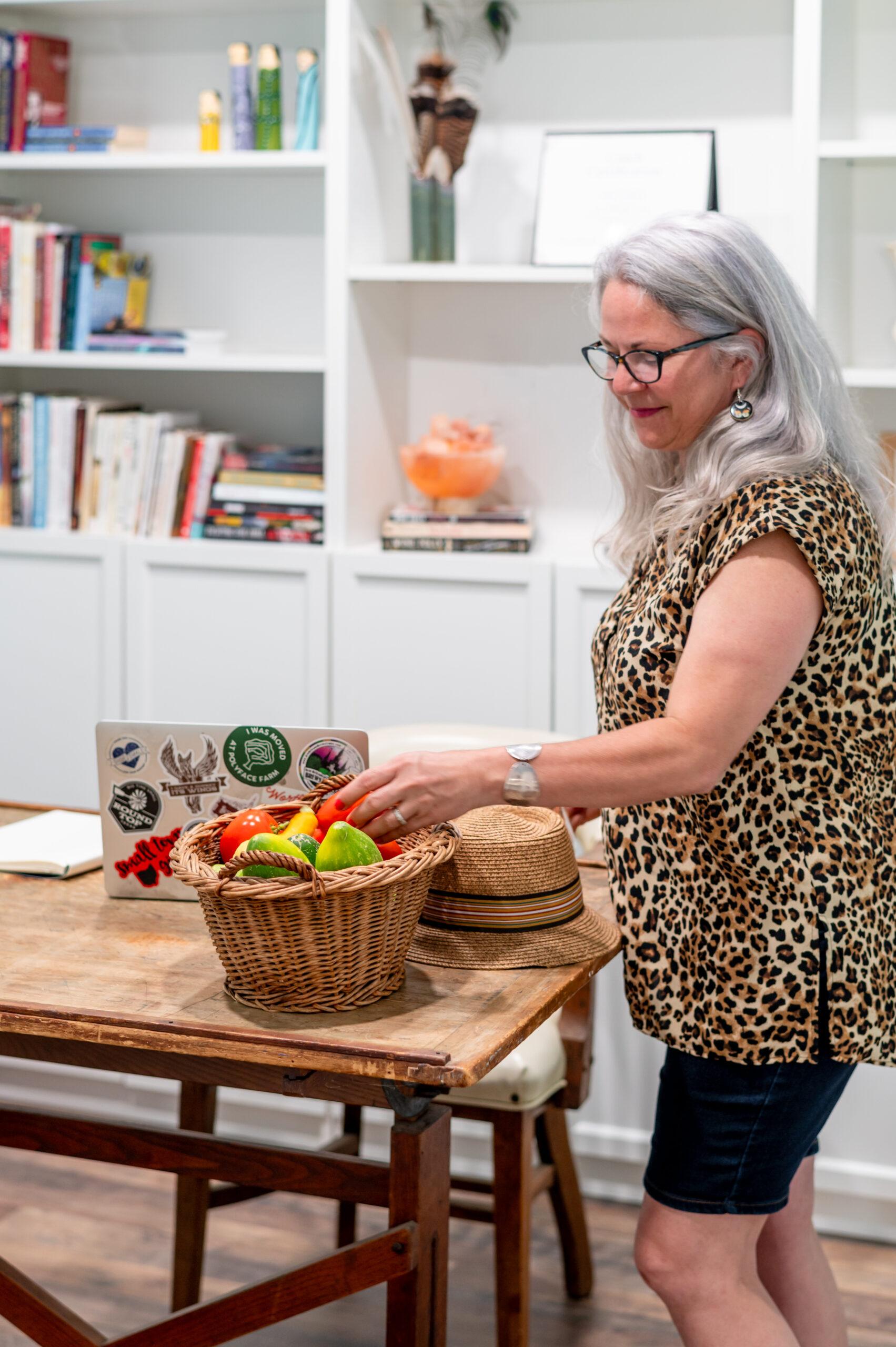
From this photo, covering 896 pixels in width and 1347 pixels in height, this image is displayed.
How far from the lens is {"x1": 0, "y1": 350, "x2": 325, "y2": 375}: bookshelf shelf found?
2.87 metres

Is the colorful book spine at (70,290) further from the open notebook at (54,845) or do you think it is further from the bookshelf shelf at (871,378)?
the bookshelf shelf at (871,378)

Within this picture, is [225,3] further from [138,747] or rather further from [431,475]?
[138,747]

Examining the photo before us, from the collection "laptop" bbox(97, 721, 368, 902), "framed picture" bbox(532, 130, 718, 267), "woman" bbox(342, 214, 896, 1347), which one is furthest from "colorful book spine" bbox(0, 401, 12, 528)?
"woman" bbox(342, 214, 896, 1347)

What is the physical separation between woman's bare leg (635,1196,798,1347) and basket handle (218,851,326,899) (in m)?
0.59

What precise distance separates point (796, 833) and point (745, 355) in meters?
0.50

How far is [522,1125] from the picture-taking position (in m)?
2.13

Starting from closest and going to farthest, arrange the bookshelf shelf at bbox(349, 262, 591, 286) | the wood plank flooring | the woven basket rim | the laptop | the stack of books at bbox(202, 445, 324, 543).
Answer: the woven basket rim
the laptop
the wood plank flooring
the bookshelf shelf at bbox(349, 262, 591, 286)
the stack of books at bbox(202, 445, 324, 543)

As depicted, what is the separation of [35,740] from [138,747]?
155 centimetres

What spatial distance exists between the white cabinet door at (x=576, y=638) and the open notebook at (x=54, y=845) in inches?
39.5

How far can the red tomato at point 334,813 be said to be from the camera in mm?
1422

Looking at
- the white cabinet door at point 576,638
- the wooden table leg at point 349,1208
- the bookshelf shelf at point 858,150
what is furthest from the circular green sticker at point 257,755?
the bookshelf shelf at point 858,150

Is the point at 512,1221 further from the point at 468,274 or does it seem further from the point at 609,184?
the point at 609,184

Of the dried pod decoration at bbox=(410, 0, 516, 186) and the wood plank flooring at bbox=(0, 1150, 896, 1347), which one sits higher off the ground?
the dried pod decoration at bbox=(410, 0, 516, 186)

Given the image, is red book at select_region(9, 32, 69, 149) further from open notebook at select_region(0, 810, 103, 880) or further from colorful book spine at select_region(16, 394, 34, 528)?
open notebook at select_region(0, 810, 103, 880)
